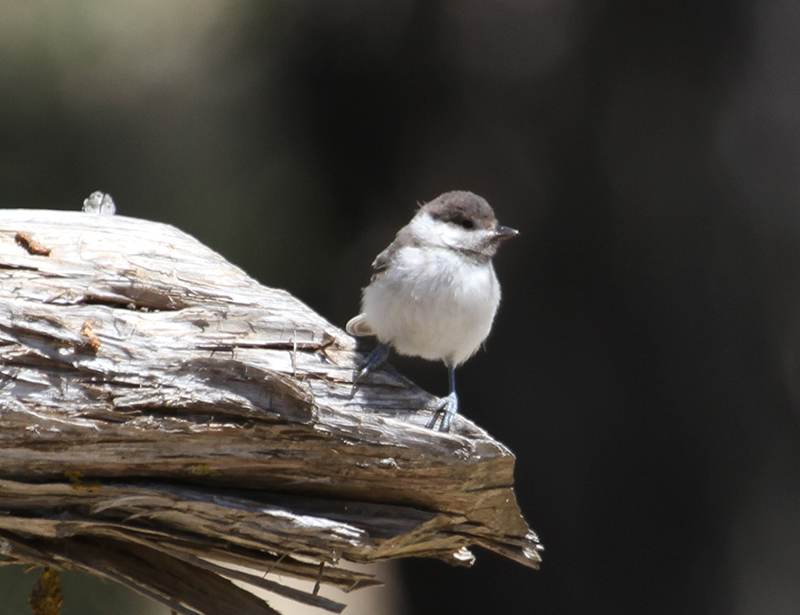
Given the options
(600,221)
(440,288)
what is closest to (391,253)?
(440,288)

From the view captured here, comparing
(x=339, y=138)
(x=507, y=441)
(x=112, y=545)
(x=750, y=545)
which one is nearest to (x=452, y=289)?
(x=112, y=545)

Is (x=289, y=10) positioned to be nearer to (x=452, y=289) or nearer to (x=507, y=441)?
(x=507, y=441)

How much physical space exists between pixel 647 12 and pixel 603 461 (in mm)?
2299

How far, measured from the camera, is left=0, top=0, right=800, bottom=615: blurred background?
13.5ft

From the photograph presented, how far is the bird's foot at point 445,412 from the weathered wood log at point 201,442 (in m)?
0.02

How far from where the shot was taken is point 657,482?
4141 millimetres

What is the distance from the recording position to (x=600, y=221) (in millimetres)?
4164

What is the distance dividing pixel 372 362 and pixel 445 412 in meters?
0.23

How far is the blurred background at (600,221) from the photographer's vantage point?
4129mm

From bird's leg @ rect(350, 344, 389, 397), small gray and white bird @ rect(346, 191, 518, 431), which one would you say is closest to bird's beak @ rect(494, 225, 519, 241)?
small gray and white bird @ rect(346, 191, 518, 431)

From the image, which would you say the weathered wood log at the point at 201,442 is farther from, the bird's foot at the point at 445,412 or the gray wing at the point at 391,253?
the gray wing at the point at 391,253

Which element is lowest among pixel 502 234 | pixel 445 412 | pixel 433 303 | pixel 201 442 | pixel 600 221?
pixel 201 442

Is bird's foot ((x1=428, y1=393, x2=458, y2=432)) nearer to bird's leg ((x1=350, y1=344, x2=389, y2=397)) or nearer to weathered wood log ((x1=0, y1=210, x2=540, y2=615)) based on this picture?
weathered wood log ((x1=0, y1=210, x2=540, y2=615))

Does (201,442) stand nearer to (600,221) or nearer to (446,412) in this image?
(446,412)
